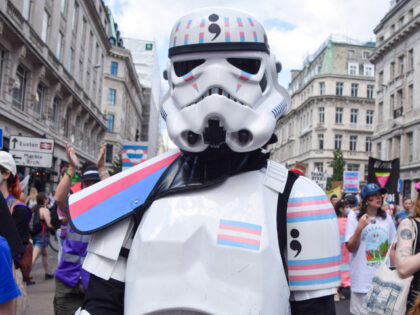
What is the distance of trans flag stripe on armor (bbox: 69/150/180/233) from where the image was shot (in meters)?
1.75

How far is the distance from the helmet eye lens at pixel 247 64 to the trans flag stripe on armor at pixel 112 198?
0.54 meters

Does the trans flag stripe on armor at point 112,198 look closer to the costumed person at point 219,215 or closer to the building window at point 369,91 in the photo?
the costumed person at point 219,215

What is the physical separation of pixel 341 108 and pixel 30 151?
166ft

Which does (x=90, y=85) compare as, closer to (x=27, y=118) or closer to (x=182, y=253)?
(x=27, y=118)

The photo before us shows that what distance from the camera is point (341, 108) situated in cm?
5512

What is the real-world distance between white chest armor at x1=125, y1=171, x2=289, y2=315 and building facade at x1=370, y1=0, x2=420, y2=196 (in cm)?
2900

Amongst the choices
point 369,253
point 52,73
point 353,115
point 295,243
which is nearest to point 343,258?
point 369,253

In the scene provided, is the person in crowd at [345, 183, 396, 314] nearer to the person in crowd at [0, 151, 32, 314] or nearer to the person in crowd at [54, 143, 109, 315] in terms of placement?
the person in crowd at [54, 143, 109, 315]

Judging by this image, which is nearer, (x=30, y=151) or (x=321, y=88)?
(x=30, y=151)

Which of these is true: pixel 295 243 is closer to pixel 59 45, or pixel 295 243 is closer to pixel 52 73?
pixel 52 73

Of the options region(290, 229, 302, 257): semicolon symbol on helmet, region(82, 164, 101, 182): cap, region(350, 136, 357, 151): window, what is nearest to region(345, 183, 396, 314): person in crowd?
region(82, 164, 101, 182): cap

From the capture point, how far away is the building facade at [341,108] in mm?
54500

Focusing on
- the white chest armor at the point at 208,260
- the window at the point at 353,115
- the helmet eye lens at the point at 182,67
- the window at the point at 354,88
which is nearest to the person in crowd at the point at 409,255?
the white chest armor at the point at 208,260

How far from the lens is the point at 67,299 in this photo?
4035 mm
